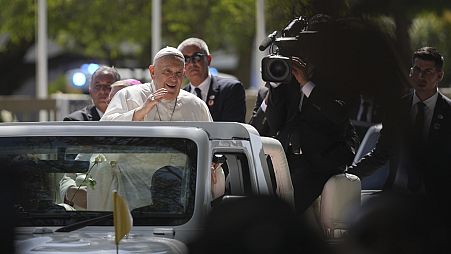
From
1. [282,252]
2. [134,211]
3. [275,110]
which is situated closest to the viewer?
[282,252]

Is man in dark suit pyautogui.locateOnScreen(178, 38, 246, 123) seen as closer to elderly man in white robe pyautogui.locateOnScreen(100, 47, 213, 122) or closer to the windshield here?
elderly man in white robe pyautogui.locateOnScreen(100, 47, 213, 122)

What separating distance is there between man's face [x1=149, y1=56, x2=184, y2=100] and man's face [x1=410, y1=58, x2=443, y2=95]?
1299 mm

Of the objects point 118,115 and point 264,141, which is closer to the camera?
point 264,141

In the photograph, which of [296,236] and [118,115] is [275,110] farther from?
[296,236]

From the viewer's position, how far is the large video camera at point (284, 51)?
19.3 ft

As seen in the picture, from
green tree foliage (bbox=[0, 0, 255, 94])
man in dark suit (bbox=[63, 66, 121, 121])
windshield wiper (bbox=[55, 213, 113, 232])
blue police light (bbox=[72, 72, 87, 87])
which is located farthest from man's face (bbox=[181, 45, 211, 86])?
green tree foliage (bbox=[0, 0, 255, 94])

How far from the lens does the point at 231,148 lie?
197 inches

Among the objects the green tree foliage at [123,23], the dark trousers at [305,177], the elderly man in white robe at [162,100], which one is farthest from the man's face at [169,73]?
the green tree foliage at [123,23]

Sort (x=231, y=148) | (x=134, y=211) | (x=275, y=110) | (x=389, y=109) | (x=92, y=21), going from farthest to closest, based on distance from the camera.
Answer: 1. (x=92, y=21)
2. (x=275, y=110)
3. (x=389, y=109)
4. (x=231, y=148)
5. (x=134, y=211)

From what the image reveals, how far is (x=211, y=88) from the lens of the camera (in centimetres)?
844

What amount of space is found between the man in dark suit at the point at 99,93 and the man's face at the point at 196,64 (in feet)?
2.16

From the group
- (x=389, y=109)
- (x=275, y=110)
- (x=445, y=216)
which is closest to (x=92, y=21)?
(x=275, y=110)

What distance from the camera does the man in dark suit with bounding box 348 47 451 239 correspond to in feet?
12.7

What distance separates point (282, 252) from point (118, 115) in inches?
176
